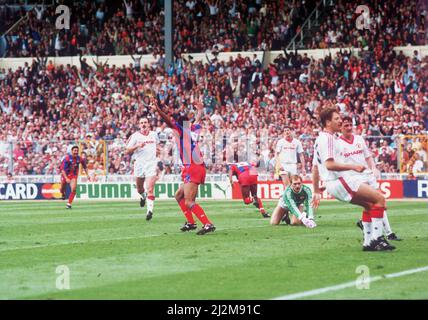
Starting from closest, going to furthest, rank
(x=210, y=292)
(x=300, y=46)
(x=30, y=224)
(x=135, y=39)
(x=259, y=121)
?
(x=210, y=292) → (x=30, y=224) → (x=259, y=121) → (x=300, y=46) → (x=135, y=39)

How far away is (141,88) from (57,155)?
553cm

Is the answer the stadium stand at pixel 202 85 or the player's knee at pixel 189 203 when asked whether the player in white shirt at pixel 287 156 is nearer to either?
the stadium stand at pixel 202 85

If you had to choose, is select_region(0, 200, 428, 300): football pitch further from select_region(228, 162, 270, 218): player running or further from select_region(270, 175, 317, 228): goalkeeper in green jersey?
select_region(228, 162, 270, 218): player running

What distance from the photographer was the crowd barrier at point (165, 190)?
114 feet

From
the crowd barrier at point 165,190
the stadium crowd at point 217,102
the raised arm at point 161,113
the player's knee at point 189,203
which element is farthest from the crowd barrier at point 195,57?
the raised arm at point 161,113

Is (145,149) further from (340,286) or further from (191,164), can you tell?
(340,286)

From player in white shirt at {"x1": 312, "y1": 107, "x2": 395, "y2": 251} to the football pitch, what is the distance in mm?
419

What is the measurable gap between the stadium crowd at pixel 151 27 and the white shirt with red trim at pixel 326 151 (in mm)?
29093

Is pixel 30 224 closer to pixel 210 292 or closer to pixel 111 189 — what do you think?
pixel 210 292

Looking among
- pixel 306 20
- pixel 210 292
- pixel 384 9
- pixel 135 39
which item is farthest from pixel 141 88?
pixel 210 292

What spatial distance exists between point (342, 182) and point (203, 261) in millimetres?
2368

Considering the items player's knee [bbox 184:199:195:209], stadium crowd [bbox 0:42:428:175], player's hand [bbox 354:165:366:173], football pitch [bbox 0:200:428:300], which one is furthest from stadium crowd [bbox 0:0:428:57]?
player's hand [bbox 354:165:366:173]

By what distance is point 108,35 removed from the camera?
1832 inches

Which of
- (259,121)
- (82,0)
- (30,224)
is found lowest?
(30,224)
